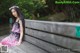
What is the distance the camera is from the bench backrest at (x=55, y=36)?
3.31 meters

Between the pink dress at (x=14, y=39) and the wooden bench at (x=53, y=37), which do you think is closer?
the wooden bench at (x=53, y=37)

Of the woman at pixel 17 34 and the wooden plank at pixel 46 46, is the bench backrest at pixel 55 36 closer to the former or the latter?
the wooden plank at pixel 46 46

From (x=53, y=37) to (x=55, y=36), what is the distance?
0.32ft

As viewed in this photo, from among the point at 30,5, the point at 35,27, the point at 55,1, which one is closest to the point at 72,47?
the point at 35,27

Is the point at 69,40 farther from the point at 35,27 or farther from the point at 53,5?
the point at 53,5

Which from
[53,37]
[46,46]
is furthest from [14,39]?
[53,37]

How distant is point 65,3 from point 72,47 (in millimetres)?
6921

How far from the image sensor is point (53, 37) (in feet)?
13.3

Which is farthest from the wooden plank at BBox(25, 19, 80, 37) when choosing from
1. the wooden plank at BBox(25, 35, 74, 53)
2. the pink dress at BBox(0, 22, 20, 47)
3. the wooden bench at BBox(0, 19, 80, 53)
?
the pink dress at BBox(0, 22, 20, 47)

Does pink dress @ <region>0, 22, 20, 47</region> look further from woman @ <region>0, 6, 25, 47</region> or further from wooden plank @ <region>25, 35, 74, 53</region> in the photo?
wooden plank @ <region>25, 35, 74, 53</region>

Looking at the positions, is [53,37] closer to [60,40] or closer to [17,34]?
[60,40]

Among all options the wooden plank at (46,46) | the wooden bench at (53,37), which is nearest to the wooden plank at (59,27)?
the wooden bench at (53,37)

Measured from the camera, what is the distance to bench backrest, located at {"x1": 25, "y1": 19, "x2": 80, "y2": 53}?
3.31m

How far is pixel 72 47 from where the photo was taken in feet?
11.2
